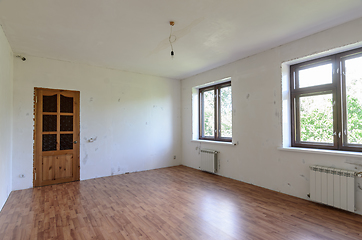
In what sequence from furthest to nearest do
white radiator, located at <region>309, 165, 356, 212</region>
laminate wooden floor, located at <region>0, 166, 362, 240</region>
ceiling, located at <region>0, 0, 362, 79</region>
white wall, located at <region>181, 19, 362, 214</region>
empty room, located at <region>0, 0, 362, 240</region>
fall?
white wall, located at <region>181, 19, 362, 214</region> < white radiator, located at <region>309, 165, 356, 212</region> < empty room, located at <region>0, 0, 362, 240</region> < ceiling, located at <region>0, 0, 362, 79</region> < laminate wooden floor, located at <region>0, 166, 362, 240</region>

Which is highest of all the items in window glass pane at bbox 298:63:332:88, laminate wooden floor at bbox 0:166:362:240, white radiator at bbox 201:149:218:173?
window glass pane at bbox 298:63:332:88

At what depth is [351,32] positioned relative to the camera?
3.02 m

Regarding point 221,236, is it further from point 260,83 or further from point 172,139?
point 172,139

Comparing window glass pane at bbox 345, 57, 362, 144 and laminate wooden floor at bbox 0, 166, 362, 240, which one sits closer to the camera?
laminate wooden floor at bbox 0, 166, 362, 240

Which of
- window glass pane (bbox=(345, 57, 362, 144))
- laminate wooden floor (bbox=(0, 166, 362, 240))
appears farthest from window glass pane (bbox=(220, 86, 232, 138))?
window glass pane (bbox=(345, 57, 362, 144))

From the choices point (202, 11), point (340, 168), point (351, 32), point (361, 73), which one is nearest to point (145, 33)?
point (202, 11)

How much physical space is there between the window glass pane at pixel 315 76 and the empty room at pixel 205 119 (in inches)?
0.7

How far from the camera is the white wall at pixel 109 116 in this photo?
4328 millimetres

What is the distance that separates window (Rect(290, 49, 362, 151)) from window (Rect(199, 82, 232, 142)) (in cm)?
168

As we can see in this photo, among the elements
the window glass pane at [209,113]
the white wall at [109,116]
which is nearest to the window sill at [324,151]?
the window glass pane at [209,113]

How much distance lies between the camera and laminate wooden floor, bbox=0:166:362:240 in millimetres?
2451

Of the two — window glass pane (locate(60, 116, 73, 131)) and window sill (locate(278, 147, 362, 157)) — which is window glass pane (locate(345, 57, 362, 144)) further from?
window glass pane (locate(60, 116, 73, 131))

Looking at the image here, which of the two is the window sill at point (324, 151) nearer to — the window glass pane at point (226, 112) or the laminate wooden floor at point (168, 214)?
the laminate wooden floor at point (168, 214)

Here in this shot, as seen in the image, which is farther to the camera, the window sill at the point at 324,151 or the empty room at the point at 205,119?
the window sill at the point at 324,151
